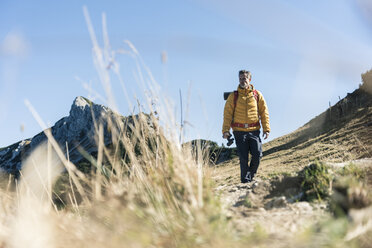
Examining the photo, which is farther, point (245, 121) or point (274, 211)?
point (245, 121)

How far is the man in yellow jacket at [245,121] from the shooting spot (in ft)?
18.0

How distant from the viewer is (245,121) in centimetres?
550

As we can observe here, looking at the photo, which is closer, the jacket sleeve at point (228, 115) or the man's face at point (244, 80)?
the man's face at point (244, 80)

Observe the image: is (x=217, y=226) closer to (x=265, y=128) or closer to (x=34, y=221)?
(x=34, y=221)

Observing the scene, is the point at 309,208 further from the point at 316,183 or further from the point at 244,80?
the point at 244,80

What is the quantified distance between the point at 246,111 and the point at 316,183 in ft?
9.11

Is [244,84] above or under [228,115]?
above

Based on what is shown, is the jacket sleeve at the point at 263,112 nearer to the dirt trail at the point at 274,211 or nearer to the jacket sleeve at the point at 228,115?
the jacket sleeve at the point at 228,115

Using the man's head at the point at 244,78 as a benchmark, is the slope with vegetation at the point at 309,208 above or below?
below

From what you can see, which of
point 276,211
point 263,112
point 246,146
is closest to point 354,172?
point 276,211

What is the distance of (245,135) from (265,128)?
456mm

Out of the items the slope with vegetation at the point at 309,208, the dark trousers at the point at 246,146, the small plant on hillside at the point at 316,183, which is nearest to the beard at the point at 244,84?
the dark trousers at the point at 246,146

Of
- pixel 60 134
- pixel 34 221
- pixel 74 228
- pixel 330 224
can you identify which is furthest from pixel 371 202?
pixel 60 134

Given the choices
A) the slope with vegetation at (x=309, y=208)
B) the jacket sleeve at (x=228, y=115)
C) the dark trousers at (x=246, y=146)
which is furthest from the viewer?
the jacket sleeve at (x=228, y=115)
